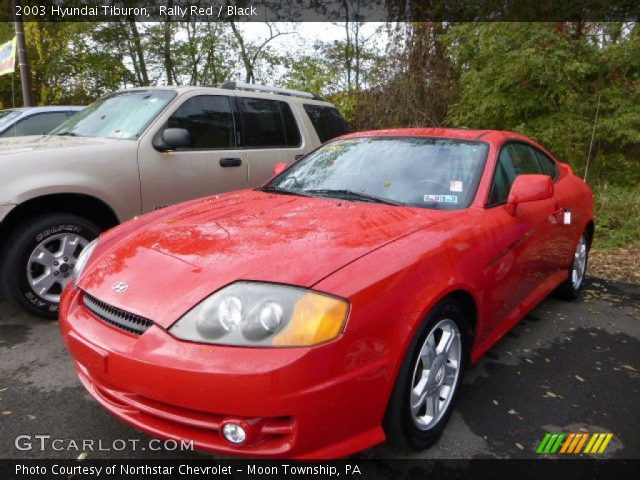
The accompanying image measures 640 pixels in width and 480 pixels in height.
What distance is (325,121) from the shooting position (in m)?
5.98

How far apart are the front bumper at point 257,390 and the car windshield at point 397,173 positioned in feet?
3.88

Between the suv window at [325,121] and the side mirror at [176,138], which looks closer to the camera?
the side mirror at [176,138]

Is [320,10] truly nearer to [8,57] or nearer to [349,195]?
[8,57]

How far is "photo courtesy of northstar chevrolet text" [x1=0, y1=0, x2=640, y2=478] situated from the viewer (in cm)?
171

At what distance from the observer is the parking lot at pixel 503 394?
2254 mm

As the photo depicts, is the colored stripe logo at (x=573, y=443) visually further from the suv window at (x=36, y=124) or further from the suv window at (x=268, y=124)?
the suv window at (x=36, y=124)

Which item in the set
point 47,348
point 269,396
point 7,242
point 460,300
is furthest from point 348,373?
point 7,242

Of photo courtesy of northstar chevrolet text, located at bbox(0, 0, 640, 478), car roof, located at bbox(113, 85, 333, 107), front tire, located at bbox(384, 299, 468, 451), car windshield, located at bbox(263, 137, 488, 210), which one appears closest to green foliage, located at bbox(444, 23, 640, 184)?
photo courtesy of northstar chevrolet text, located at bbox(0, 0, 640, 478)

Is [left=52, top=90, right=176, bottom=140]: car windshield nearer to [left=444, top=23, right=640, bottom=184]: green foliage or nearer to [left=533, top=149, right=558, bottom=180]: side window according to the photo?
[left=533, top=149, right=558, bottom=180]: side window

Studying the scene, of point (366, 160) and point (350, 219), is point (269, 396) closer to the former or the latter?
point (350, 219)

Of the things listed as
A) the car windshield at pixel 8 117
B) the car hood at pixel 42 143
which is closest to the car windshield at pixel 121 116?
the car hood at pixel 42 143

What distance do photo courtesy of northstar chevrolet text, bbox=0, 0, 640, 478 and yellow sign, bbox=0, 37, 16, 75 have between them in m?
7.61

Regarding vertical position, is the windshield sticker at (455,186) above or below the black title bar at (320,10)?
below

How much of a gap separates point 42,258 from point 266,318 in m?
2.55
